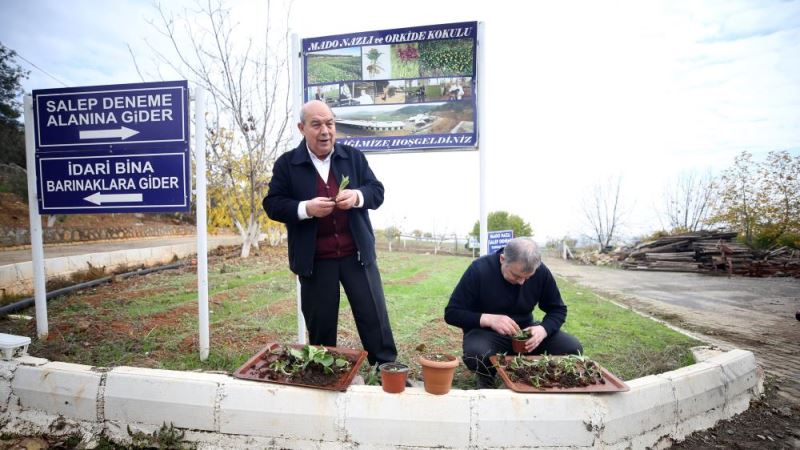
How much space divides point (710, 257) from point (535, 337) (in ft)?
Answer: 52.1

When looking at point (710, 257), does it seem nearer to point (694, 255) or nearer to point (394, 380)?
point (694, 255)

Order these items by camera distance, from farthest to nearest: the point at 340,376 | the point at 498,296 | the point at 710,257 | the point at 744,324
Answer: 1. the point at 710,257
2. the point at 744,324
3. the point at 498,296
4. the point at 340,376

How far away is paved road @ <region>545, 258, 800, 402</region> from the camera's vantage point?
13.8 feet

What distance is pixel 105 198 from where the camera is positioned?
11.3 feet

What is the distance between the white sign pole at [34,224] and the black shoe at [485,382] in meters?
3.91

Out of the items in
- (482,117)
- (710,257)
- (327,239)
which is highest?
(482,117)

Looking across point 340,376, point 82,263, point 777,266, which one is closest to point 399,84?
point 340,376

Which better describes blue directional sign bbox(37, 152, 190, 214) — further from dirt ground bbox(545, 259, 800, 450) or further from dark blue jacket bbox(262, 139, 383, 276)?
dirt ground bbox(545, 259, 800, 450)

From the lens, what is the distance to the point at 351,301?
2684 millimetres

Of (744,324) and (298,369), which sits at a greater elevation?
(298,369)

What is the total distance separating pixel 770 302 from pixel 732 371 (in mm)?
7290

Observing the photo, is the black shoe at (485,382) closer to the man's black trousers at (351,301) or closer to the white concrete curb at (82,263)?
the man's black trousers at (351,301)

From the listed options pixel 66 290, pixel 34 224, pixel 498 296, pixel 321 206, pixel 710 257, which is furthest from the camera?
pixel 710 257

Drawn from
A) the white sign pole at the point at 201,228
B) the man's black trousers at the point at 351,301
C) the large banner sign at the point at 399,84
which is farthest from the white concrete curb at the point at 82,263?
the man's black trousers at the point at 351,301
